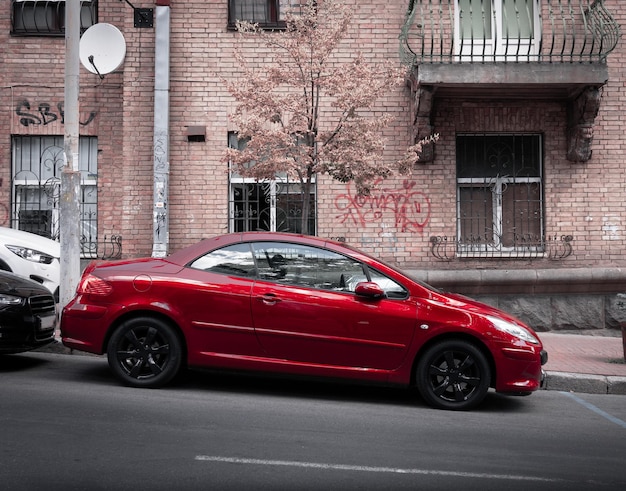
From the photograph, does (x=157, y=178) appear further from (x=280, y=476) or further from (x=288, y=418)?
(x=280, y=476)

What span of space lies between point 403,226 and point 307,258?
537 cm

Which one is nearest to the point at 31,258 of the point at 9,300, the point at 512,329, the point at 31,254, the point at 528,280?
the point at 31,254

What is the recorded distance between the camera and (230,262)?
688cm

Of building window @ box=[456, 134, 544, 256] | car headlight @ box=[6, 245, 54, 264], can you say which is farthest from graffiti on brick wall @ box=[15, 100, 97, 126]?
building window @ box=[456, 134, 544, 256]

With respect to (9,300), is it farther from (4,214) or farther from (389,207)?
(389,207)

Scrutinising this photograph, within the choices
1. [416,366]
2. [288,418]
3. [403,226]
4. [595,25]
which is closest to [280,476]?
[288,418]

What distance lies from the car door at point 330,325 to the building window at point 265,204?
17.6 ft

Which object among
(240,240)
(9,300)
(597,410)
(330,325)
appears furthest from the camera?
(9,300)

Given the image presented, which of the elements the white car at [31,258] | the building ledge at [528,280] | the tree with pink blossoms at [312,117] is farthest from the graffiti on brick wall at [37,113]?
the building ledge at [528,280]

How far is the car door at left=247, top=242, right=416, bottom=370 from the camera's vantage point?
6566 millimetres

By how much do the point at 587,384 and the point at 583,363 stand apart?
1029mm

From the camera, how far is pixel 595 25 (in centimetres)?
1177

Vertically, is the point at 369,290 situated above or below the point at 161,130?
below

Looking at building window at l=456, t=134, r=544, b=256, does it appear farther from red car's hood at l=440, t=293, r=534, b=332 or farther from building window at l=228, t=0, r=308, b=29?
red car's hood at l=440, t=293, r=534, b=332
